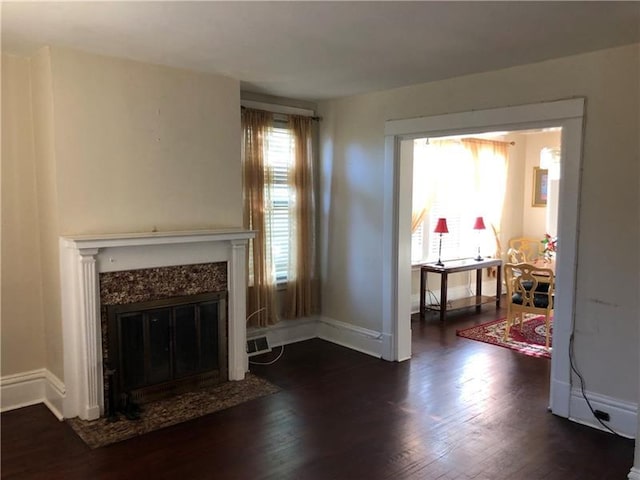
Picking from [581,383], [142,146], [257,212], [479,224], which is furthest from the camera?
[479,224]

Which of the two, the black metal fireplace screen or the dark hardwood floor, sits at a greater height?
the black metal fireplace screen

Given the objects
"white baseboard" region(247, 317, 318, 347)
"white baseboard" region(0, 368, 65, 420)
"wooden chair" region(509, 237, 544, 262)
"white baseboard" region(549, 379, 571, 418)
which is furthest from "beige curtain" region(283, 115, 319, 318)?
"wooden chair" region(509, 237, 544, 262)

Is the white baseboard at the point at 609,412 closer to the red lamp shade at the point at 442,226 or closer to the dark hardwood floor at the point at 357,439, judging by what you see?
the dark hardwood floor at the point at 357,439

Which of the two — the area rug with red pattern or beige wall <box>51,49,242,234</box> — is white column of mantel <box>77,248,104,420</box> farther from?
the area rug with red pattern

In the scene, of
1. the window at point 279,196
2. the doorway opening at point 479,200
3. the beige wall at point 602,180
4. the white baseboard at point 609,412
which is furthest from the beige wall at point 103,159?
the doorway opening at point 479,200

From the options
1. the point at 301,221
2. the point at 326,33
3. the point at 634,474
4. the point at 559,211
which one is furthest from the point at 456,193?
the point at 634,474

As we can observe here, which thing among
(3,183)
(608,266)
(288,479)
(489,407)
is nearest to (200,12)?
(3,183)

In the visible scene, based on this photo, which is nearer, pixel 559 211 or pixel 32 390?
pixel 559 211

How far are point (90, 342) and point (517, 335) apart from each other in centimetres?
431

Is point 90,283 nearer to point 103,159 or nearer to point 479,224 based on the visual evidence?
point 103,159

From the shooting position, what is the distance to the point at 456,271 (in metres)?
6.42

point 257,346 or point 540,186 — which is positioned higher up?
point 540,186

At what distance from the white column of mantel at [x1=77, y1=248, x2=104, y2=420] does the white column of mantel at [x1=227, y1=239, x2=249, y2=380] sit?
102 centimetres

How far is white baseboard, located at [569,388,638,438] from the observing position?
3297mm
